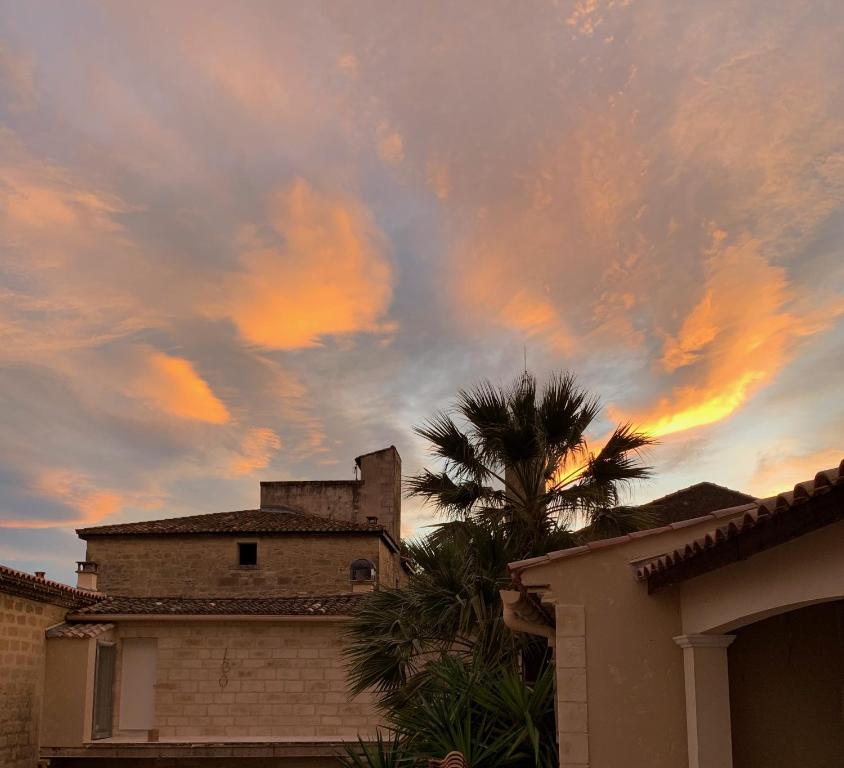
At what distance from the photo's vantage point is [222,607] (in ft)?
64.5

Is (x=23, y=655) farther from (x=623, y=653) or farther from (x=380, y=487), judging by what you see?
(x=380, y=487)

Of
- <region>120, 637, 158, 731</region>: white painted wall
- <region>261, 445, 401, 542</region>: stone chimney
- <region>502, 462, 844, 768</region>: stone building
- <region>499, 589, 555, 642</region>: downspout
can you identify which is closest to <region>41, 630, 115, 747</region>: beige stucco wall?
<region>120, 637, 158, 731</region>: white painted wall

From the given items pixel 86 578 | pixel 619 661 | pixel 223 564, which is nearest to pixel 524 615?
pixel 619 661

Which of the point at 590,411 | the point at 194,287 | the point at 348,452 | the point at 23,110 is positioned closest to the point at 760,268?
the point at 590,411

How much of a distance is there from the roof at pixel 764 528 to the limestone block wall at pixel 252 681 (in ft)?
41.4

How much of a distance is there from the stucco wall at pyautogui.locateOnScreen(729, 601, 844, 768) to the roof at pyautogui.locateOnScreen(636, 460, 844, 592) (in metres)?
1.43

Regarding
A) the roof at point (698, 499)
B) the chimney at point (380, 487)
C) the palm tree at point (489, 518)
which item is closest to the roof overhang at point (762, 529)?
the palm tree at point (489, 518)

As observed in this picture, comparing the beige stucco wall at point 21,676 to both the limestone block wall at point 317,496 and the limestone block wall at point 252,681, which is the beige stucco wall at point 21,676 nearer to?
the limestone block wall at point 252,681

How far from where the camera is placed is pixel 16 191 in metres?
13.4

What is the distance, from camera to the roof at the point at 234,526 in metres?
24.8

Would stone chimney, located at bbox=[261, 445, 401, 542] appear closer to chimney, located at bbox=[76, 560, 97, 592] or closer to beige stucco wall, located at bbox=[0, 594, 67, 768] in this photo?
chimney, located at bbox=[76, 560, 97, 592]

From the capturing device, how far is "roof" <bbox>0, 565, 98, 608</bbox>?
609 inches

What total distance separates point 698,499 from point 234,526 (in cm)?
1395

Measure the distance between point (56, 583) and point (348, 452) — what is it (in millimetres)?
15648
